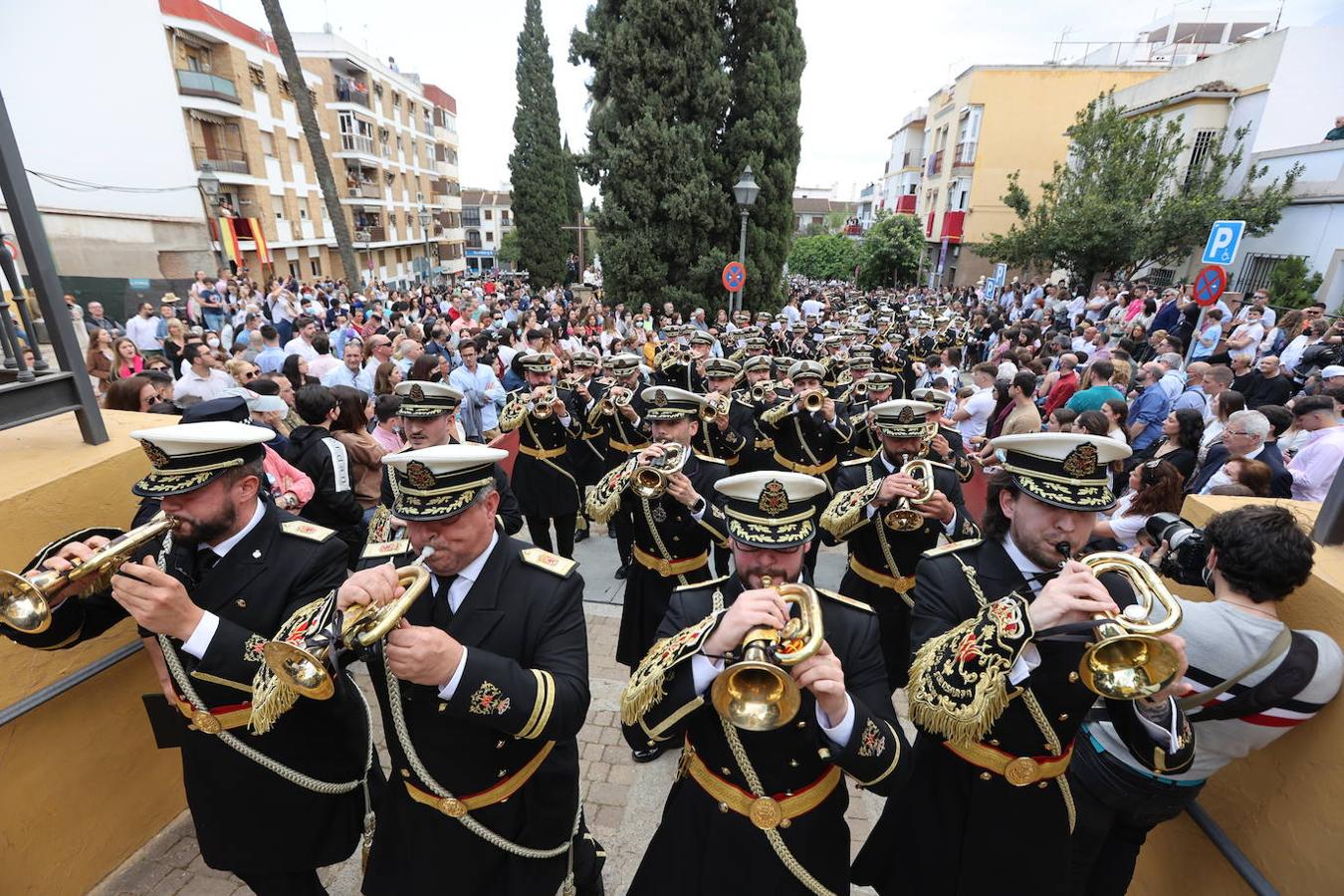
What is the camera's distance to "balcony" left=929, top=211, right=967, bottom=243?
43.9m

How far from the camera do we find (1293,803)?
2672 millimetres

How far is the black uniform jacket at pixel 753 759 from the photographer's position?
237 centimetres

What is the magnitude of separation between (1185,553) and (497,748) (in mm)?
3180

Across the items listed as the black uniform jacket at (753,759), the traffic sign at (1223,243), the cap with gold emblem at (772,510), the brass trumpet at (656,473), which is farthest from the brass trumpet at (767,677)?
the traffic sign at (1223,243)

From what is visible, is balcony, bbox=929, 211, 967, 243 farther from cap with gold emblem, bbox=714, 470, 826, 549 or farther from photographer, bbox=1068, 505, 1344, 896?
cap with gold emblem, bbox=714, 470, 826, 549

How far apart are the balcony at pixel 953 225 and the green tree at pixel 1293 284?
89.6 feet

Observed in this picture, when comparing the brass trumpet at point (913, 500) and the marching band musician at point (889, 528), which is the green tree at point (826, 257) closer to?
the marching band musician at point (889, 528)

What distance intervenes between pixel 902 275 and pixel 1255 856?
143 ft

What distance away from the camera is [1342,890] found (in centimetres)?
239

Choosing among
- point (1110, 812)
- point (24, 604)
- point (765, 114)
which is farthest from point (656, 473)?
point (765, 114)

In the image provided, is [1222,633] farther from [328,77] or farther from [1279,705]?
[328,77]

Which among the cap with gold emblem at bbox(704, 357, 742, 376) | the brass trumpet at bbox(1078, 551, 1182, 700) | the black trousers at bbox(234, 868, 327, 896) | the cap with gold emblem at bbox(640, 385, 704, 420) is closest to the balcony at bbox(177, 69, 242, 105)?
the cap with gold emblem at bbox(704, 357, 742, 376)

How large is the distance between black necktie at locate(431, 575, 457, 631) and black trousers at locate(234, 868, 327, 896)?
161cm

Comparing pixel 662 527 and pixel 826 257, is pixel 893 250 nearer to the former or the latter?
pixel 826 257
